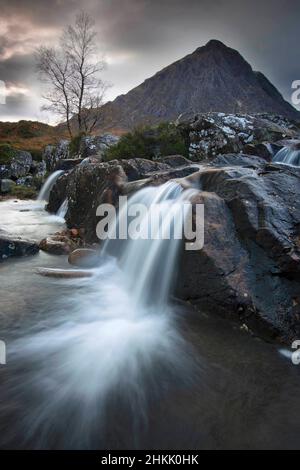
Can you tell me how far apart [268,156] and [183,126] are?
14.2ft

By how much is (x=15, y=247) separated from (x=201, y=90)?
104m

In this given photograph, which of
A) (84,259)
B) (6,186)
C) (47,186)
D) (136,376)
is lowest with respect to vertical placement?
(136,376)

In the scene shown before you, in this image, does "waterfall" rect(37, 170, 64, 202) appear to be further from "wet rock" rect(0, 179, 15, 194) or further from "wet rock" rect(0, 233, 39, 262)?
"wet rock" rect(0, 233, 39, 262)

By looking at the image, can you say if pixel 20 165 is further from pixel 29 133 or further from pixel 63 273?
pixel 29 133

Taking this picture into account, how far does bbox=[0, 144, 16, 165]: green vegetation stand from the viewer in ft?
83.1

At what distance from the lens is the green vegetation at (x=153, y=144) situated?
13.7 meters

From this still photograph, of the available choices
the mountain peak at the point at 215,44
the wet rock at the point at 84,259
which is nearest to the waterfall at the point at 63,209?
the wet rock at the point at 84,259

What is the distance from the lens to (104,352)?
4.01m

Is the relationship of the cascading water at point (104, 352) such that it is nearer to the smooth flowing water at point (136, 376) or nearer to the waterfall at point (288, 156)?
the smooth flowing water at point (136, 376)

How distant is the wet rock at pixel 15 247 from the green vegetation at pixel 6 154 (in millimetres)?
19991

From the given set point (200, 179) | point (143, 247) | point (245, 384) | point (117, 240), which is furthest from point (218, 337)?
point (117, 240)

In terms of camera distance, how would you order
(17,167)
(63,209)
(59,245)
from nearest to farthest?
(59,245), (63,209), (17,167)

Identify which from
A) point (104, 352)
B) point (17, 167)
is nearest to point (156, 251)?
point (104, 352)

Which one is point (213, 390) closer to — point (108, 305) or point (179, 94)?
point (108, 305)
